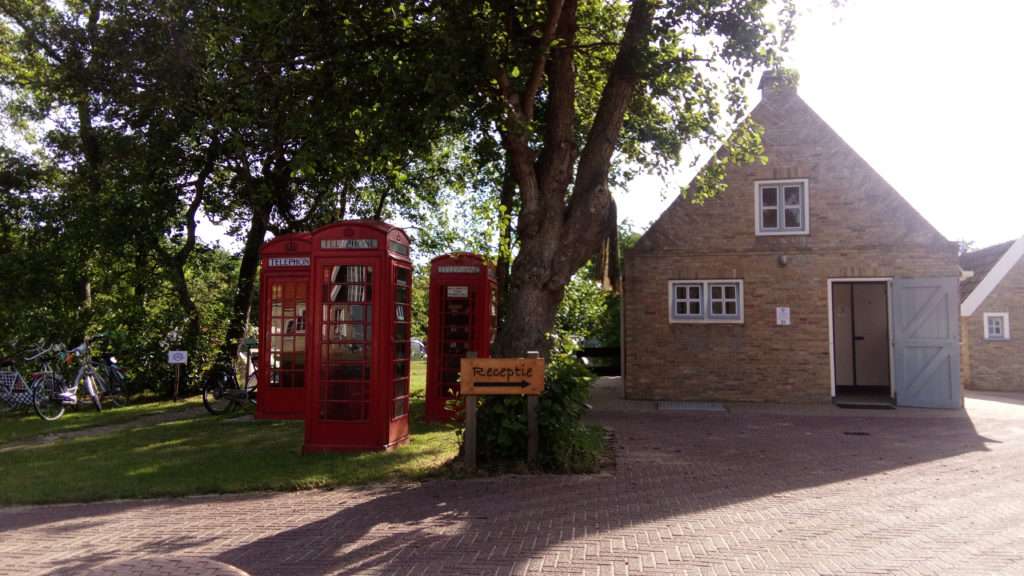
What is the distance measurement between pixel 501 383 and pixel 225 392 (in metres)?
7.82

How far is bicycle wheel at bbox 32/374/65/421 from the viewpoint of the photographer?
13891 millimetres

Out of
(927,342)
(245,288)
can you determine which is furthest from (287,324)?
(927,342)

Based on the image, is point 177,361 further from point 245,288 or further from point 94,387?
point 245,288

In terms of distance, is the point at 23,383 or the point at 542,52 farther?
the point at 23,383

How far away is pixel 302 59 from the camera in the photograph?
10.8 metres

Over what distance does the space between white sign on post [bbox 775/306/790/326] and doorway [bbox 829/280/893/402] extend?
365cm

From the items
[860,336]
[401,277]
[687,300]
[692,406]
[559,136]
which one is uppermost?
[559,136]

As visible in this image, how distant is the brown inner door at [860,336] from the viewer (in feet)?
63.9

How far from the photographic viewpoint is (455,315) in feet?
41.8

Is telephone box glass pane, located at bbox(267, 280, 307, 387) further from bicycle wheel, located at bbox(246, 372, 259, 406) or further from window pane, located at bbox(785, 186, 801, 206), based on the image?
window pane, located at bbox(785, 186, 801, 206)

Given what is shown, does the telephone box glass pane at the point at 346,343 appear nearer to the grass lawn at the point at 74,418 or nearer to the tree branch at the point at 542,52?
the tree branch at the point at 542,52

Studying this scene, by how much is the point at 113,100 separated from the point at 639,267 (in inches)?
453

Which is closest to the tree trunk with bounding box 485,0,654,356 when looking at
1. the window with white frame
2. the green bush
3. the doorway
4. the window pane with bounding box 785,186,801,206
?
the green bush

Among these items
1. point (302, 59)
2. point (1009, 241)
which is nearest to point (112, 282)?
point (302, 59)
